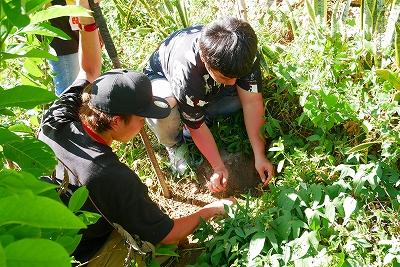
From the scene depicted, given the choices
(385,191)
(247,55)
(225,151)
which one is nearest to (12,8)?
(247,55)

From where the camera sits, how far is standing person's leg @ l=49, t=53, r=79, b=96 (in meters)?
2.77

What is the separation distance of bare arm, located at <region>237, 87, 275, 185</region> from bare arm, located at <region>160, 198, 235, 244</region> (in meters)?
0.27

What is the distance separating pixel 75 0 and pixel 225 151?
3.91 feet

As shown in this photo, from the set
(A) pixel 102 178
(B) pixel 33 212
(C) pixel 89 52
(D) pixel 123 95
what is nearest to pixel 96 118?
(D) pixel 123 95

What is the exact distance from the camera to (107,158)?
6.22 feet

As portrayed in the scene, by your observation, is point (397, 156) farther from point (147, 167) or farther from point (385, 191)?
point (147, 167)

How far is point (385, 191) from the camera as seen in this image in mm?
2059

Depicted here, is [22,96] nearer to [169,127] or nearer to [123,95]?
[123,95]

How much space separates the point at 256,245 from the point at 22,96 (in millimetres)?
1281

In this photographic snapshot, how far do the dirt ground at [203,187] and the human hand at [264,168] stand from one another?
0.55ft

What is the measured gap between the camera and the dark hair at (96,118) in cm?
192

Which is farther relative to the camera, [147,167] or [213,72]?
[147,167]

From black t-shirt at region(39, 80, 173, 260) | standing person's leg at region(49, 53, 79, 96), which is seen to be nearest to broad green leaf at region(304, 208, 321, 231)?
black t-shirt at region(39, 80, 173, 260)

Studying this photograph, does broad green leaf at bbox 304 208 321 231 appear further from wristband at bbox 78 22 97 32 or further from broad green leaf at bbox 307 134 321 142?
wristband at bbox 78 22 97 32
